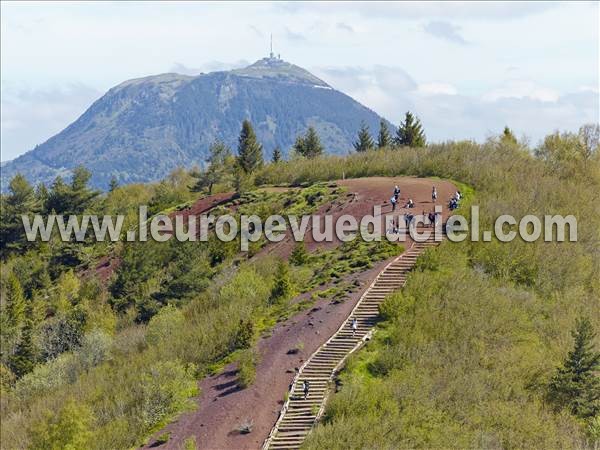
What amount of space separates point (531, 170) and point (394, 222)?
1594 cm

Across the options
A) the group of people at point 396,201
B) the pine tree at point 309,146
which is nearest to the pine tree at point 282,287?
the group of people at point 396,201

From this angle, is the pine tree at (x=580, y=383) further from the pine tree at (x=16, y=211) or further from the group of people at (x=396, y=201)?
the pine tree at (x=16, y=211)

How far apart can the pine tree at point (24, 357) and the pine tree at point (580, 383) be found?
36.5 metres

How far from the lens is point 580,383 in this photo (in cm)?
2884

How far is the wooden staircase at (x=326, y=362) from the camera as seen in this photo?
2797 centimetres

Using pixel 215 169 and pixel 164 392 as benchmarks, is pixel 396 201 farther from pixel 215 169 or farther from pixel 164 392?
pixel 215 169

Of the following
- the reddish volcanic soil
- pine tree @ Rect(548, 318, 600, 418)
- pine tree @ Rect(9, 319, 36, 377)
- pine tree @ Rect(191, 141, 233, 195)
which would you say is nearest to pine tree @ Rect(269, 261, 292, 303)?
the reddish volcanic soil

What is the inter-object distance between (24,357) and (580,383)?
38348mm

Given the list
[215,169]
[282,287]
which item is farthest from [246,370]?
[215,169]

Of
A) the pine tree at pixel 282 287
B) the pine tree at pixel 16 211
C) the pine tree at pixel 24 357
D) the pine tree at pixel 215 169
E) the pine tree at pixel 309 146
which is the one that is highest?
the pine tree at pixel 309 146

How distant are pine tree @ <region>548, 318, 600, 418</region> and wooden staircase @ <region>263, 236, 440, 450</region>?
10.1 m

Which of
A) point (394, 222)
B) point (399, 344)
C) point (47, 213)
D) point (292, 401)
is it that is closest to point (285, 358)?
point (292, 401)

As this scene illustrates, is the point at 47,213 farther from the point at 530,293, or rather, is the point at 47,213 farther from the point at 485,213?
the point at 530,293

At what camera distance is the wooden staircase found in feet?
91.8
